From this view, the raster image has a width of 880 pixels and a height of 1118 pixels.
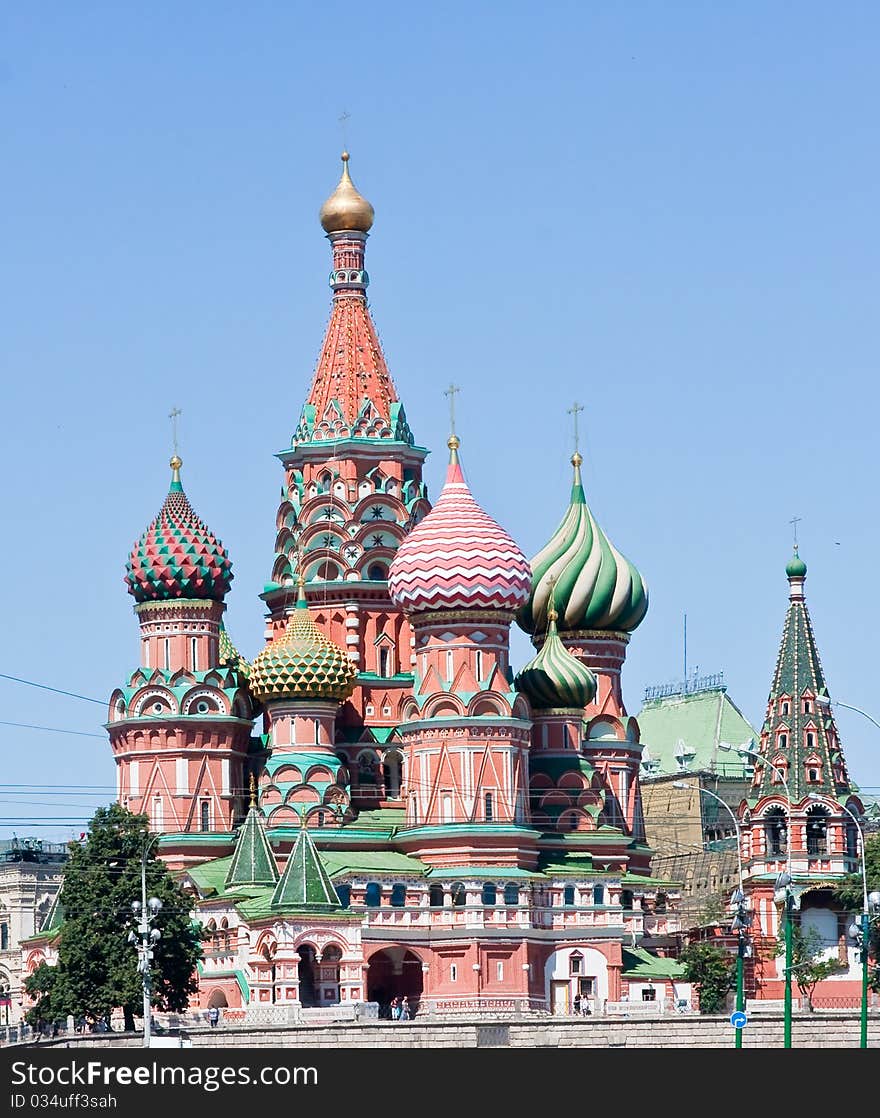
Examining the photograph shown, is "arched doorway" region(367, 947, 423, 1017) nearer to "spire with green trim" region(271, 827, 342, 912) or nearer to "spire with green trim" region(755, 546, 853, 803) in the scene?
"spire with green trim" region(271, 827, 342, 912)

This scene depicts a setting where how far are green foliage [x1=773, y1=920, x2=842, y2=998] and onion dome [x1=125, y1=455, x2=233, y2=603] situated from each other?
20.3 meters

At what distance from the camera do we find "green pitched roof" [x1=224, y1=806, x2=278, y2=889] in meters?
97.5

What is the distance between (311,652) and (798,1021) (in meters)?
24.3

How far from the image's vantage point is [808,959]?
9975 centimetres

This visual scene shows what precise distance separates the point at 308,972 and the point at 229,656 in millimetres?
14683

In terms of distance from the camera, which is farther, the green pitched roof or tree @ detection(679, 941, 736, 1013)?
the green pitched roof

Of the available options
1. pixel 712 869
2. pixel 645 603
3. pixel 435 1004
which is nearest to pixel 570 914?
pixel 435 1004

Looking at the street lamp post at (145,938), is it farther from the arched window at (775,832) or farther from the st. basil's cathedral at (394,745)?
the arched window at (775,832)

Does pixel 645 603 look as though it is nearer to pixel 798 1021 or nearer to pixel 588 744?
pixel 588 744

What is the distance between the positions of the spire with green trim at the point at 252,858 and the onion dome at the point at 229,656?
654cm

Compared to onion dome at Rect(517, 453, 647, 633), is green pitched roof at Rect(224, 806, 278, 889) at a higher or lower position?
lower

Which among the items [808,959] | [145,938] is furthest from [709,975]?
[145,938]

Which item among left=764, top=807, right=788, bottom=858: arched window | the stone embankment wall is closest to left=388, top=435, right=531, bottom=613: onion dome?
left=764, top=807, right=788, bottom=858: arched window

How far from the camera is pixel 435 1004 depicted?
3775 inches
